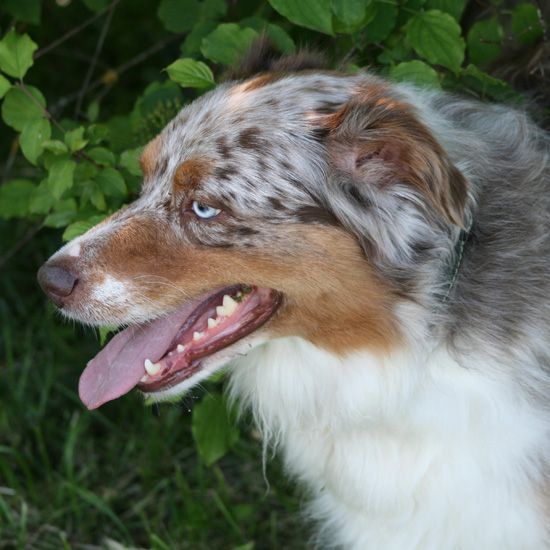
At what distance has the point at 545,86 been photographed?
4.17 metres

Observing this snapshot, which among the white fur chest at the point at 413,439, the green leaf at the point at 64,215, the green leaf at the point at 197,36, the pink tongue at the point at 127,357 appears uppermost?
the green leaf at the point at 197,36

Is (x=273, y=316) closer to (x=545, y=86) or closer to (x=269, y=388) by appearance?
(x=269, y=388)

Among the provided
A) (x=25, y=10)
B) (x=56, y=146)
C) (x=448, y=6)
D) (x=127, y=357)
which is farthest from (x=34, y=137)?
(x=448, y=6)

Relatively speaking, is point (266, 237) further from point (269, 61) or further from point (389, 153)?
point (269, 61)

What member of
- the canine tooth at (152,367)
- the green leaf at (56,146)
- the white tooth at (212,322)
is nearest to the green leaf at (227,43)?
the green leaf at (56,146)

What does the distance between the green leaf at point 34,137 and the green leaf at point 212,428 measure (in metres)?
1.24

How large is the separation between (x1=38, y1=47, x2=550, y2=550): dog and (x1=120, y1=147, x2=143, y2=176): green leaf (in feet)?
0.94

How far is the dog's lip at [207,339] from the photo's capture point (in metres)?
3.23

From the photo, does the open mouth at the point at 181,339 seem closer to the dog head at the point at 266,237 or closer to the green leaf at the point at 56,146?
the dog head at the point at 266,237

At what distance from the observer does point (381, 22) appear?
3949mm

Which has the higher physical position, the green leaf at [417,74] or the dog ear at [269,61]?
the dog ear at [269,61]

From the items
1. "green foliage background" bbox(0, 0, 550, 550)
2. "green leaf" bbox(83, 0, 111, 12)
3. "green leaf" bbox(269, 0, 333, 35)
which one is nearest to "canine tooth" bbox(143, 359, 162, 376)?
"green foliage background" bbox(0, 0, 550, 550)

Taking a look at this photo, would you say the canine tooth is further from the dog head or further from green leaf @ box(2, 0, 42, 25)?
green leaf @ box(2, 0, 42, 25)

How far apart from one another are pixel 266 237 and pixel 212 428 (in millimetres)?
1356
